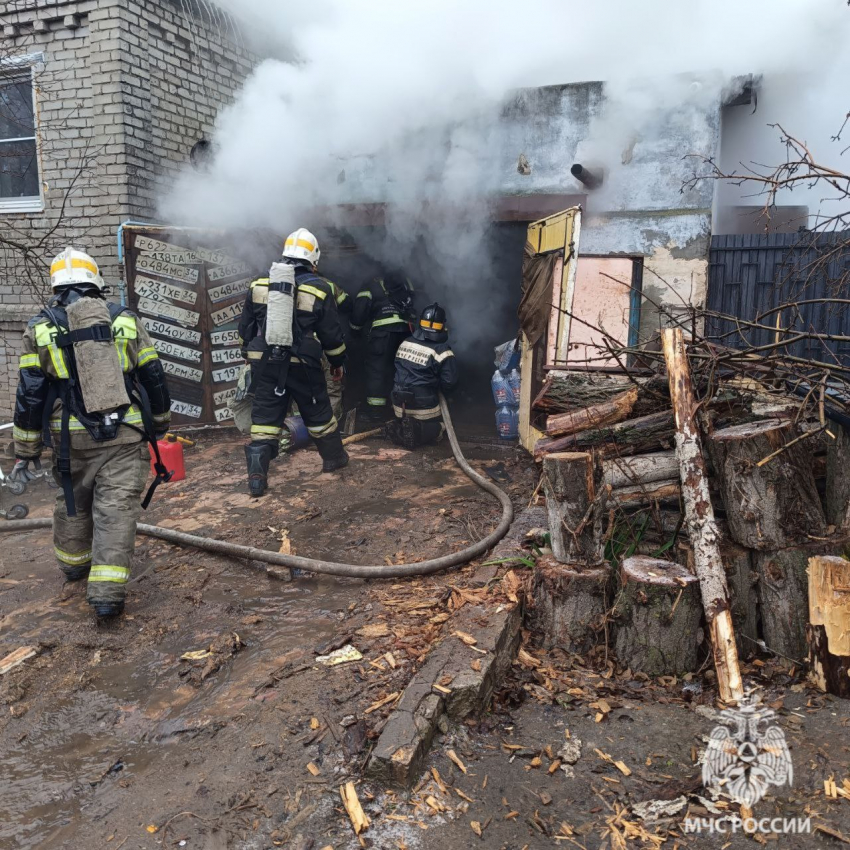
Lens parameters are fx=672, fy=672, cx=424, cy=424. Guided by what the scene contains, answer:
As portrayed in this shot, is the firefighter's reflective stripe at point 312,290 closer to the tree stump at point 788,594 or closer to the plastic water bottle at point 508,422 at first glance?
the plastic water bottle at point 508,422

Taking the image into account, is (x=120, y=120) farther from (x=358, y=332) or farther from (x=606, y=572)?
(x=606, y=572)

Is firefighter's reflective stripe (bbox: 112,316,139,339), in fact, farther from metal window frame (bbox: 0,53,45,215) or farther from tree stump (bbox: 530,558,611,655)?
metal window frame (bbox: 0,53,45,215)

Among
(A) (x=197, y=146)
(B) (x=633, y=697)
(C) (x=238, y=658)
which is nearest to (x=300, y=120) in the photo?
(A) (x=197, y=146)

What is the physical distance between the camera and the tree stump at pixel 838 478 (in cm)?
334

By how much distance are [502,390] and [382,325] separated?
1.64m

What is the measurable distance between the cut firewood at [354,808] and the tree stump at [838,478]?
2.57 meters

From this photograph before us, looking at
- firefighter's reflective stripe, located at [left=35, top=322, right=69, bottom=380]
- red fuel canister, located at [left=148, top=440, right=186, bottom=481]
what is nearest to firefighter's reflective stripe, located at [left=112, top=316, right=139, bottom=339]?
firefighter's reflective stripe, located at [left=35, top=322, right=69, bottom=380]

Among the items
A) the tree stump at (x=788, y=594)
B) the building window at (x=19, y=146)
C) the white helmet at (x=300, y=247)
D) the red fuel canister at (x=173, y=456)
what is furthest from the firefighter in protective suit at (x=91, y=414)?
the building window at (x=19, y=146)

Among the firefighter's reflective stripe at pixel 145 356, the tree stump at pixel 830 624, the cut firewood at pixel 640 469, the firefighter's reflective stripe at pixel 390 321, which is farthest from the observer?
the firefighter's reflective stripe at pixel 390 321

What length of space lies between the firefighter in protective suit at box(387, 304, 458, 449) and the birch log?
386 centimetres

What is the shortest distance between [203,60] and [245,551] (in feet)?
23.9

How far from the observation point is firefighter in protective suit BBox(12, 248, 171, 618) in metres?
3.82

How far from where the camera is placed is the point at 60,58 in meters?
7.92

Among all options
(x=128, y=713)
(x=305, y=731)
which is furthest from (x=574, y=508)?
(x=128, y=713)
